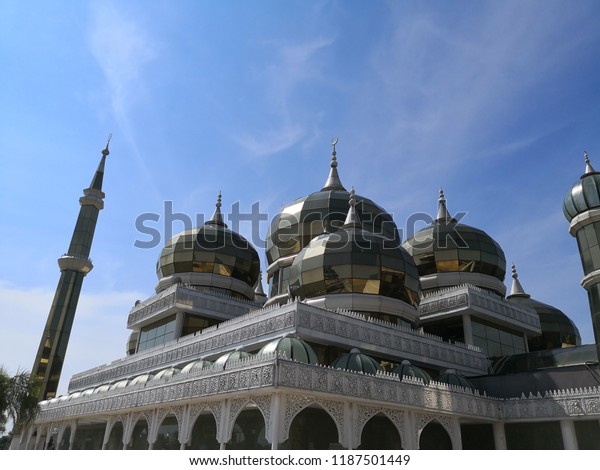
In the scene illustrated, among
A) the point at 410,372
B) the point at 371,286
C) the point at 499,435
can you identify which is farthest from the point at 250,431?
the point at 499,435

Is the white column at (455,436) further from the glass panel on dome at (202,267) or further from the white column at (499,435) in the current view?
the glass panel on dome at (202,267)

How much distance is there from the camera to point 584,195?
24641 millimetres

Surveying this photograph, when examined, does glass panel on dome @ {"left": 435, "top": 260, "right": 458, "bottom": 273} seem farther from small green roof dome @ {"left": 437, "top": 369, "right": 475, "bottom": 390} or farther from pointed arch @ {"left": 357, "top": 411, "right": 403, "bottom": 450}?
pointed arch @ {"left": 357, "top": 411, "right": 403, "bottom": 450}

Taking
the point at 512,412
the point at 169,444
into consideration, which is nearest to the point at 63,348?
the point at 169,444

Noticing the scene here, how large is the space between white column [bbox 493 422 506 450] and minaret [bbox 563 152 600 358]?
5664 mm

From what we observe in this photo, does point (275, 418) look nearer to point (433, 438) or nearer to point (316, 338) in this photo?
point (316, 338)

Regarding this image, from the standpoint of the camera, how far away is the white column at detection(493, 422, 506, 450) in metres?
23.3

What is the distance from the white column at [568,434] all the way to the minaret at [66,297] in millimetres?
42694

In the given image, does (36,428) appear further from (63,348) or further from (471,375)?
(471,375)

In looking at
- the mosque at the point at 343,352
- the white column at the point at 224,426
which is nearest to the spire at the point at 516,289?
the mosque at the point at 343,352

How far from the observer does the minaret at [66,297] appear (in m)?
48.5

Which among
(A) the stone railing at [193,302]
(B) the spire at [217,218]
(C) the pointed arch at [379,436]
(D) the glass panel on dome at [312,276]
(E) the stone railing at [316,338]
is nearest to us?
(C) the pointed arch at [379,436]

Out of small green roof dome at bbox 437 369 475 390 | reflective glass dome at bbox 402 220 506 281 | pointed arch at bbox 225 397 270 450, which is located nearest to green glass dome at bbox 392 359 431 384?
small green roof dome at bbox 437 369 475 390

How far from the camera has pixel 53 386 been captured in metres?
48.7
